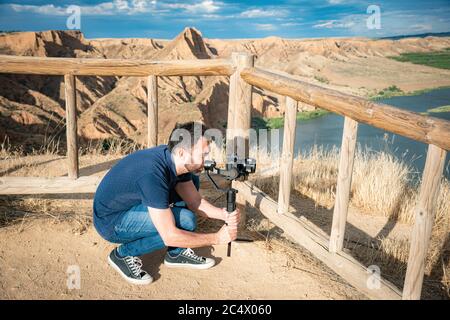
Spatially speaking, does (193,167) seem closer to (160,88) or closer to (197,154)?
(197,154)

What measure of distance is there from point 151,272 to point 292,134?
1358 mm

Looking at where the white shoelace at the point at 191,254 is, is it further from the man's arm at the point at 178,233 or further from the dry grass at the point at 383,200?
the dry grass at the point at 383,200

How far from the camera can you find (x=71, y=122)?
3.21 m

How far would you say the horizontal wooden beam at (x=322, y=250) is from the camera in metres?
2.26

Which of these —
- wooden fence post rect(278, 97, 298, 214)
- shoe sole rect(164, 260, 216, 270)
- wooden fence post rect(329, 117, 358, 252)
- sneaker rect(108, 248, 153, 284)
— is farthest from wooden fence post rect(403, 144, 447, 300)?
sneaker rect(108, 248, 153, 284)

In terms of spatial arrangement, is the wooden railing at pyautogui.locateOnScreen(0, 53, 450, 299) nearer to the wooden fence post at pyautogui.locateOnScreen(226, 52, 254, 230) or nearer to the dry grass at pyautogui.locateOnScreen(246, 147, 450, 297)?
the wooden fence post at pyautogui.locateOnScreen(226, 52, 254, 230)

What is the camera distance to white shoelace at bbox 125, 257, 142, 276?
2.71 m

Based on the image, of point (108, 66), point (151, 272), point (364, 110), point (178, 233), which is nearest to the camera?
point (364, 110)

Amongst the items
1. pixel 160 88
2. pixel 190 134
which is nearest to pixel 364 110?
pixel 190 134

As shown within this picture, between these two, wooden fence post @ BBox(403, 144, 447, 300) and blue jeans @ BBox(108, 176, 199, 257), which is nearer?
wooden fence post @ BBox(403, 144, 447, 300)

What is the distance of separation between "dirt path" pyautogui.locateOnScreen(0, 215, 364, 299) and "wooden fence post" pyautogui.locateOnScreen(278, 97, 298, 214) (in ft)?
1.45

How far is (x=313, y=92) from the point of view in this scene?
2598mm

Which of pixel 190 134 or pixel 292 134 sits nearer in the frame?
pixel 190 134
